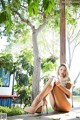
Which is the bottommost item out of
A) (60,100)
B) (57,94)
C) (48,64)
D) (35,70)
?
(60,100)

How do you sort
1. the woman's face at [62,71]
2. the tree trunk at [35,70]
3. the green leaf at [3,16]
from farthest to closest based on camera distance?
the tree trunk at [35,70] < the woman's face at [62,71] < the green leaf at [3,16]

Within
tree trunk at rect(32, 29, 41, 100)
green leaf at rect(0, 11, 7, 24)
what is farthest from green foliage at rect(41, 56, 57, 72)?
green leaf at rect(0, 11, 7, 24)

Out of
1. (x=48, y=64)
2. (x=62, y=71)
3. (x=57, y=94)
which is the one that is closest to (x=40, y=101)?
(x=57, y=94)

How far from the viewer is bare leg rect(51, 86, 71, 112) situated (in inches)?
158

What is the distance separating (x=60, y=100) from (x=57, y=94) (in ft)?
0.43

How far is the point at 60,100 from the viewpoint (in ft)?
13.4

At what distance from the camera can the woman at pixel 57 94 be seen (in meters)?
3.69

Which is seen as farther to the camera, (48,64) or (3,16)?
(48,64)

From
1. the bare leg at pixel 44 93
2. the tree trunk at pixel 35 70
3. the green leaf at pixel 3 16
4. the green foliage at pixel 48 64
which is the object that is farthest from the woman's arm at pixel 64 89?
the green foliage at pixel 48 64

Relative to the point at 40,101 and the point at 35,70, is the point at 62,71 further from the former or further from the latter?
the point at 35,70

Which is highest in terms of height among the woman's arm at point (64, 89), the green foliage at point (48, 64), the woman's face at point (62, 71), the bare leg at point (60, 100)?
the green foliage at point (48, 64)

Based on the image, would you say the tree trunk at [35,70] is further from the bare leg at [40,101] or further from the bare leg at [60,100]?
the bare leg at [40,101]

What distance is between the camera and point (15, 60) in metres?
7.93

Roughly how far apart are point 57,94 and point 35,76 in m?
3.68
